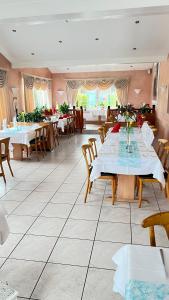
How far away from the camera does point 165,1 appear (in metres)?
3.42

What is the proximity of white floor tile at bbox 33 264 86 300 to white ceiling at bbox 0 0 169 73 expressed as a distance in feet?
11.9

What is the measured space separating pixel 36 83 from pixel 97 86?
3.45 meters

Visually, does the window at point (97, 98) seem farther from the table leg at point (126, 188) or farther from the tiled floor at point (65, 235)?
the table leg at point (126, 188)

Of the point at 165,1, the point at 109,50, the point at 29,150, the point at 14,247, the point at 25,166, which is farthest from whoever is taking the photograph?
the point at 109,50

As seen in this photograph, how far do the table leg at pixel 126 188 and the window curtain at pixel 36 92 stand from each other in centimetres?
702

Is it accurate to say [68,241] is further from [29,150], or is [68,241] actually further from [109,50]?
[109,50]

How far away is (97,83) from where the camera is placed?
1242 centimetres

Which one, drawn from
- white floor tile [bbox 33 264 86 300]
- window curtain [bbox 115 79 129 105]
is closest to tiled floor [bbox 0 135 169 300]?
white floor tile [bbox 33 264 86 300]

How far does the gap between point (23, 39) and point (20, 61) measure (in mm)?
1483

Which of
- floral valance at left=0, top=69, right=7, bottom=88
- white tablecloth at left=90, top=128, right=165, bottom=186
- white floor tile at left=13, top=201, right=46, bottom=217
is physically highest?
floral valance at left=0, top=69, right=7, bottom=88

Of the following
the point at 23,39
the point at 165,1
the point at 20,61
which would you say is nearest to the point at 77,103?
the point at 20,61

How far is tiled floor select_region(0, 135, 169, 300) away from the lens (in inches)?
75.9

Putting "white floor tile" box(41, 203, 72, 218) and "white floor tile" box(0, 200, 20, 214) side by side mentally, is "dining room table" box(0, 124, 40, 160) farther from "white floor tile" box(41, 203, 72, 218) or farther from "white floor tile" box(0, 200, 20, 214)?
"white floor tile" box(41, 203, 72, 218)

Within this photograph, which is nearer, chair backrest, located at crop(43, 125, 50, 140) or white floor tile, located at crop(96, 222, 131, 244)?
white floor tile, located at crop(96, 222, 131, 244)
